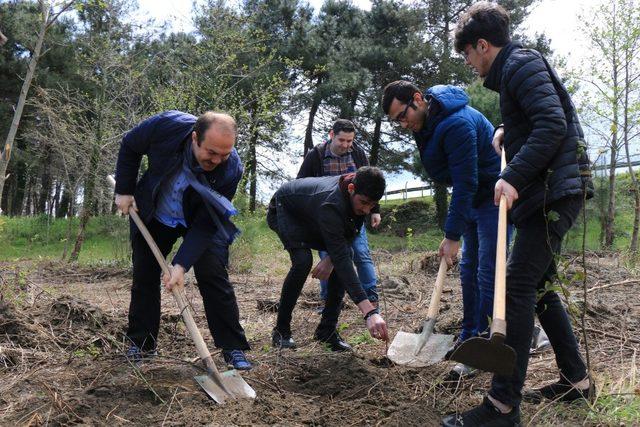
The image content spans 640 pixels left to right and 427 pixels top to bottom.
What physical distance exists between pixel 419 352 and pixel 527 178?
58.5 inches

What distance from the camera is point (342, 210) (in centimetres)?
359

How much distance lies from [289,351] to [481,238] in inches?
60.3

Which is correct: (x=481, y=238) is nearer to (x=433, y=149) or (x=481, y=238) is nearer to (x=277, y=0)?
(x=433, y=149)

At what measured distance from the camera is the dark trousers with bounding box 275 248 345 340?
4117 millimetres

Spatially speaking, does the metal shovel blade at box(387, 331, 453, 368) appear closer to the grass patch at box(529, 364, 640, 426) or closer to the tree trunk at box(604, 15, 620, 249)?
the grass patch at box(529, 364, 640, 426)

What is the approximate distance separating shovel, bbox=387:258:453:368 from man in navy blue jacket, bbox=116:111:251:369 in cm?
94

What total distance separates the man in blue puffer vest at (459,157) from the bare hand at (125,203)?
171 cm

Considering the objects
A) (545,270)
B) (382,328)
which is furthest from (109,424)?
(545,270)

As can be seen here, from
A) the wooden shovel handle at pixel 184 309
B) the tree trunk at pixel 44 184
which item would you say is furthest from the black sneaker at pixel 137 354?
the tree trunk at pixel 44 184

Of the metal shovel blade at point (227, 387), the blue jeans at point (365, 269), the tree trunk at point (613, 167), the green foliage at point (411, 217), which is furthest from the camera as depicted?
the green foliage at point (411, 217)

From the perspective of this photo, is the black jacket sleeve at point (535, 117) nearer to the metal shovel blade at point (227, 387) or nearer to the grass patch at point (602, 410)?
the grass patch at point (602, 410)

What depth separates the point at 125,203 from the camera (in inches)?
141

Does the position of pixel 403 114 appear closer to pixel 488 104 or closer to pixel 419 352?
pixel 419 352

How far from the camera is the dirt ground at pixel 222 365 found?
275cm
